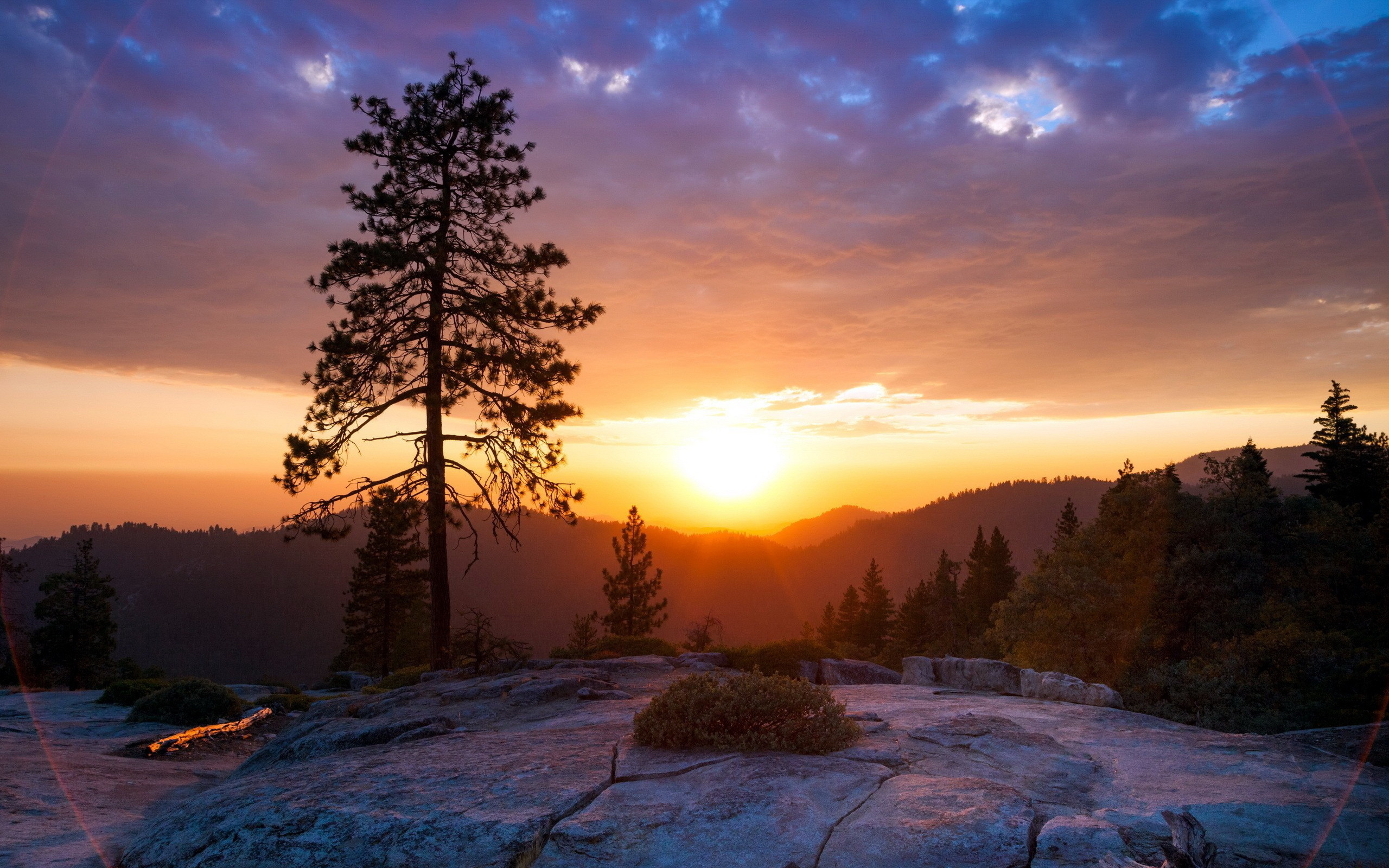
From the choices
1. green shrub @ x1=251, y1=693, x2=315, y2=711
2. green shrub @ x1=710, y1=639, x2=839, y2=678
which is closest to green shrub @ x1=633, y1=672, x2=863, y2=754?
green shrub @ x1=710, y1=639, x2=839, y2=678

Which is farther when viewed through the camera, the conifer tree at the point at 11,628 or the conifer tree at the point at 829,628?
the conifer tree at the point at 829,628

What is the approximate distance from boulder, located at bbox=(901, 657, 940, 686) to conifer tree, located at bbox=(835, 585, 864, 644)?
6565cm

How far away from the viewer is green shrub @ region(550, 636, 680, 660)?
18719 mm

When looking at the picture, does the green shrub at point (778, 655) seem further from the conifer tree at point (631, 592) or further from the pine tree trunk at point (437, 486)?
the conifer tree at point (631, 592)

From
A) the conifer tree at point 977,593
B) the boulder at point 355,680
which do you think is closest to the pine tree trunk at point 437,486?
the boulder at point 355,680

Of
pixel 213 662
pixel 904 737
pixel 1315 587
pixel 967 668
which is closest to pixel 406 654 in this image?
pixel 967 668

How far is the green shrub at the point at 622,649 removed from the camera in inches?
737

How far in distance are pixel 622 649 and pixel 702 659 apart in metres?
4.67

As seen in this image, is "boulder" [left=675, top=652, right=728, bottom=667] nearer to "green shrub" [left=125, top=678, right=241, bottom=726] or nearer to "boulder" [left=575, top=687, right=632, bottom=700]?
"boulder" [left=575, top=687, right=632, bottom=700]

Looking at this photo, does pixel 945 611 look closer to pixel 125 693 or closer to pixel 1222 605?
pixel 1222 605

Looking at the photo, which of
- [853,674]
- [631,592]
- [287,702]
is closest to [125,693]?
[287,702]

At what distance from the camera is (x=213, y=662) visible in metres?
158

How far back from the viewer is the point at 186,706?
15047mm

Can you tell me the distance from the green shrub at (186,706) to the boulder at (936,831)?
1559cm
